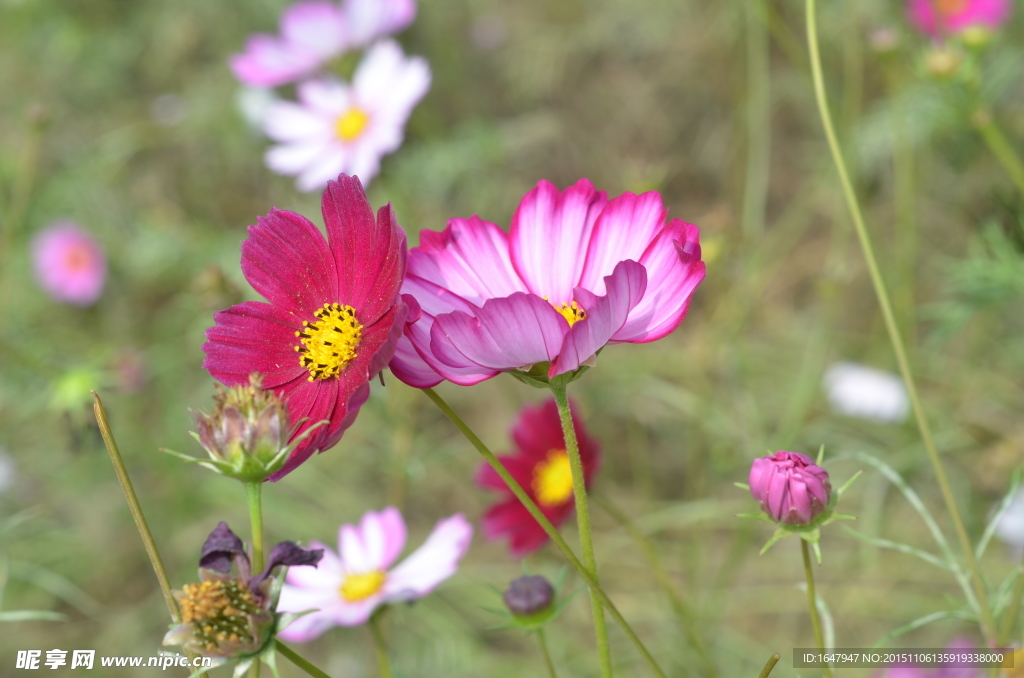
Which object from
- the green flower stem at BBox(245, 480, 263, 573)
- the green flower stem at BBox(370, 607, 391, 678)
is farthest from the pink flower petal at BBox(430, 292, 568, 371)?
the green flower stem at BBox(370, 607, 391, 678)

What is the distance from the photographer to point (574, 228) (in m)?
0.47

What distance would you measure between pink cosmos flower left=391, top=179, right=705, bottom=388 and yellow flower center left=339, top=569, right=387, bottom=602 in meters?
0.32

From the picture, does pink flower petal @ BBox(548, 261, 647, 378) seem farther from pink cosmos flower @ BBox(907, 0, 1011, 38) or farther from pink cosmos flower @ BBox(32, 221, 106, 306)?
pink cosmos flower @ BBox(32, 221, 106, 306)

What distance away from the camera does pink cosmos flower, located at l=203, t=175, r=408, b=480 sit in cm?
41

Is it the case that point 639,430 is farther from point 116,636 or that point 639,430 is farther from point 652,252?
point 652,252

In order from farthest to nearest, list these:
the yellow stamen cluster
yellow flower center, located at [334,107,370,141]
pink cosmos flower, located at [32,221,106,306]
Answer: pink cosmos flower, located at [32,221,106,306] → yellow flower center, located at [334,107,370,141] → the yellow stamen cluster

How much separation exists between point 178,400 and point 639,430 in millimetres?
844

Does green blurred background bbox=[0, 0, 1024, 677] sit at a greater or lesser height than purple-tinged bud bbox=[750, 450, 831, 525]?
greater

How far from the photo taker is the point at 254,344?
1.49ft

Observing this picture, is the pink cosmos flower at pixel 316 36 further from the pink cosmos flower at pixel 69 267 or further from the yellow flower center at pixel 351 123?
the pink cosmos flower at pixel 69 267

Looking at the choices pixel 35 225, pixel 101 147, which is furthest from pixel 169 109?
pixel 35 225

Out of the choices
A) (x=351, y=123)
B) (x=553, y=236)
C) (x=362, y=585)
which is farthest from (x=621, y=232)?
(x=351, y=123)

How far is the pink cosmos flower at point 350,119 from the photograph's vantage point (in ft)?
3.55

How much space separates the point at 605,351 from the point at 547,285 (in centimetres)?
114
